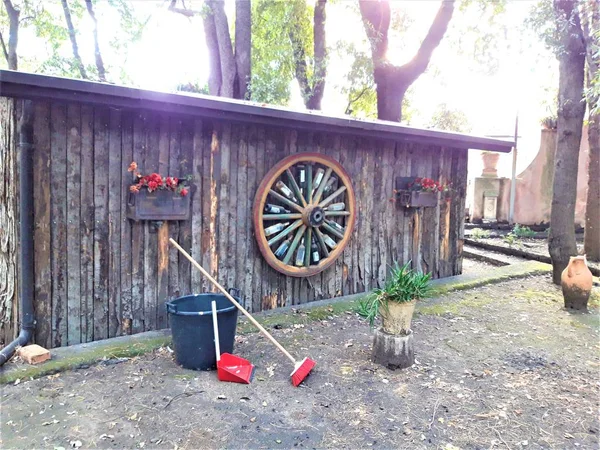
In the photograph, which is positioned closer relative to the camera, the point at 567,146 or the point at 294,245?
the point at 294,245

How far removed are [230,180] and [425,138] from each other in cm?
254

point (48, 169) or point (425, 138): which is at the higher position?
point (425, 138)

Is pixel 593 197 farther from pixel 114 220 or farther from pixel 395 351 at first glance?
pixel 114 220

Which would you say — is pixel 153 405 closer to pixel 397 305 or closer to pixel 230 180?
pixel 397 305

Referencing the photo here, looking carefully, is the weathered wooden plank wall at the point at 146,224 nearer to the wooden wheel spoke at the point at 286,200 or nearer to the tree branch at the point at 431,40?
the wooden wheel spoke at the point at 286,200

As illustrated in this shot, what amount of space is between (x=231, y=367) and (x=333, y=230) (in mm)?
2183

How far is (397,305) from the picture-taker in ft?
10.2

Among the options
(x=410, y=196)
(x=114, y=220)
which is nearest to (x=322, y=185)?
(x=410, y=196)

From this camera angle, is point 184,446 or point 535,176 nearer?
point 184,446

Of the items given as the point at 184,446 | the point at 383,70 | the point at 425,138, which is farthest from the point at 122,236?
the point at 383,70

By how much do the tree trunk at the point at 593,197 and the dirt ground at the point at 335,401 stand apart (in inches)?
184

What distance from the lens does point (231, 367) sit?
116 inches

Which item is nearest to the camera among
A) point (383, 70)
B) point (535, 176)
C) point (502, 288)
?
point (502, 288)

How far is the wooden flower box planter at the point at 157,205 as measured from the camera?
11.5ft
